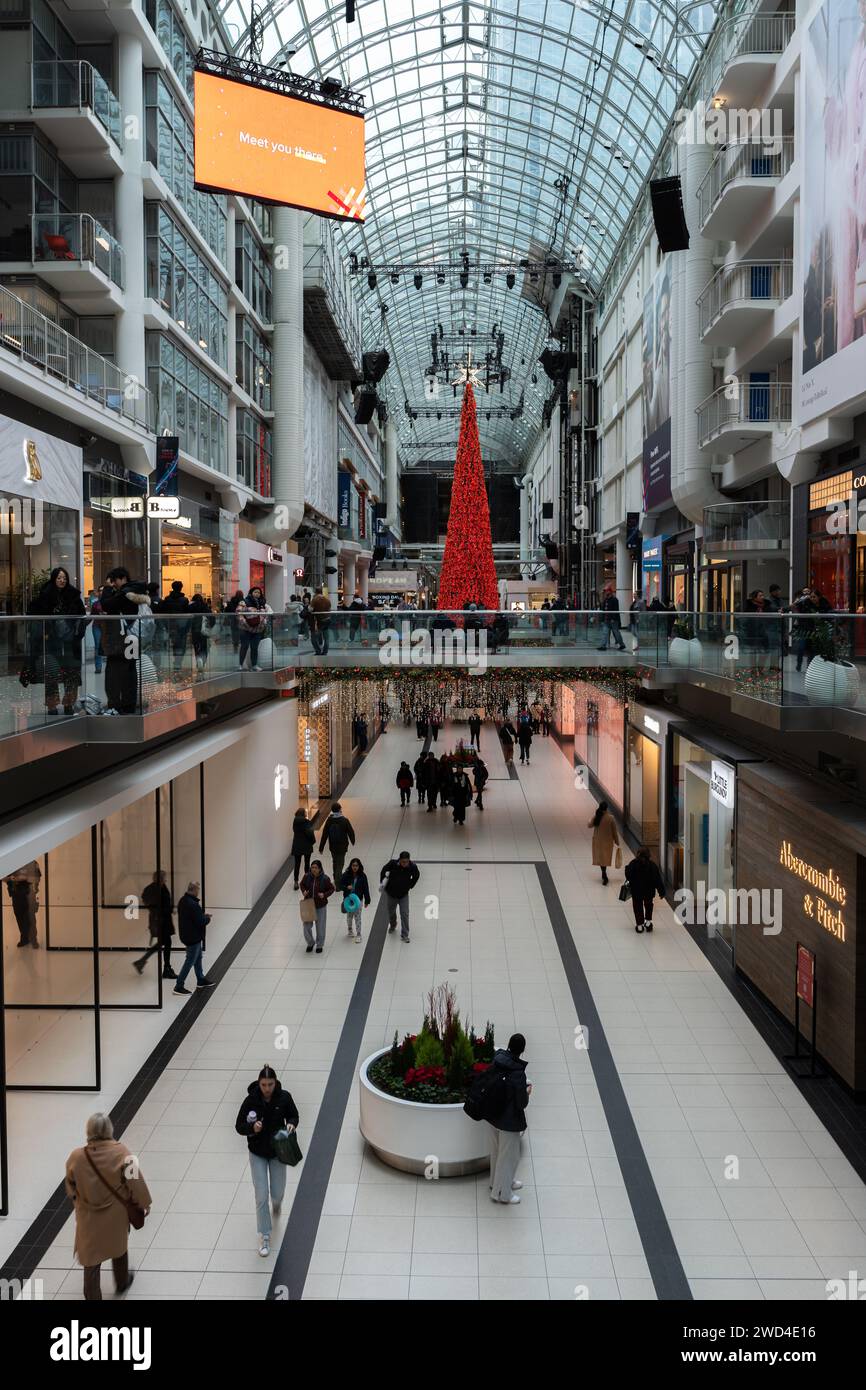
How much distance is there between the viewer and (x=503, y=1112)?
7.80 metres

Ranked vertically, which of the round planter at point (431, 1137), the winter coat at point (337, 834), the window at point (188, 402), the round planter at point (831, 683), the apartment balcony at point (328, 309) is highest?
the apartment balcony at point (328, 309)

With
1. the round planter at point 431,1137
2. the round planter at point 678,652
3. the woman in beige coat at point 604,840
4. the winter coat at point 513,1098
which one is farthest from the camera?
the woman in beige coat at point 604,840

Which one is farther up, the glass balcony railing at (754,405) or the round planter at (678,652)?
the glass balcony railing at (754,405)

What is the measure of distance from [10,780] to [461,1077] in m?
4.70

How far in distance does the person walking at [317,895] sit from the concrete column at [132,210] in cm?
1187

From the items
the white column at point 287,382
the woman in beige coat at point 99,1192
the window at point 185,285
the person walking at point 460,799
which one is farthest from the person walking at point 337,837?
the white column at point 287,382

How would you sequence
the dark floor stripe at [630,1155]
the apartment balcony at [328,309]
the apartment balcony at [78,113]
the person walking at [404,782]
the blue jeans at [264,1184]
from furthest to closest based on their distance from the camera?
the apartment balcony at [328,309]
the person walking at [404,782]
the apartment balcony at [78,113]
the blue jeans at [264,1184]
the dark floor stripe at [630,1155]

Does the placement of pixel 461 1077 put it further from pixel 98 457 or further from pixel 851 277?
pixel 98 457

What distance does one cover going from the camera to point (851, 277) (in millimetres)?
16047

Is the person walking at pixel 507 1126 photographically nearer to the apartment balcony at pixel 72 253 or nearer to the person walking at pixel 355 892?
the person walking at pixel 355 892

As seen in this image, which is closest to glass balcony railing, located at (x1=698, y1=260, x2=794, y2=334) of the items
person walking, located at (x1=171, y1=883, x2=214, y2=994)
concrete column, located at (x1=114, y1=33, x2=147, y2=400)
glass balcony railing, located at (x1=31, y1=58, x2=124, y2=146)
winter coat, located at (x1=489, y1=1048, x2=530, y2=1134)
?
concrete column, located at (x1=114, y1=33, x2=147, y2=400)

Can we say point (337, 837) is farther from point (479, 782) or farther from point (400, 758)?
point (400, 758)

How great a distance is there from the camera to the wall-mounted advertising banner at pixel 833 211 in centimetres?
1556

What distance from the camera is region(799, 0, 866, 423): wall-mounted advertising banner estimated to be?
15562mm
